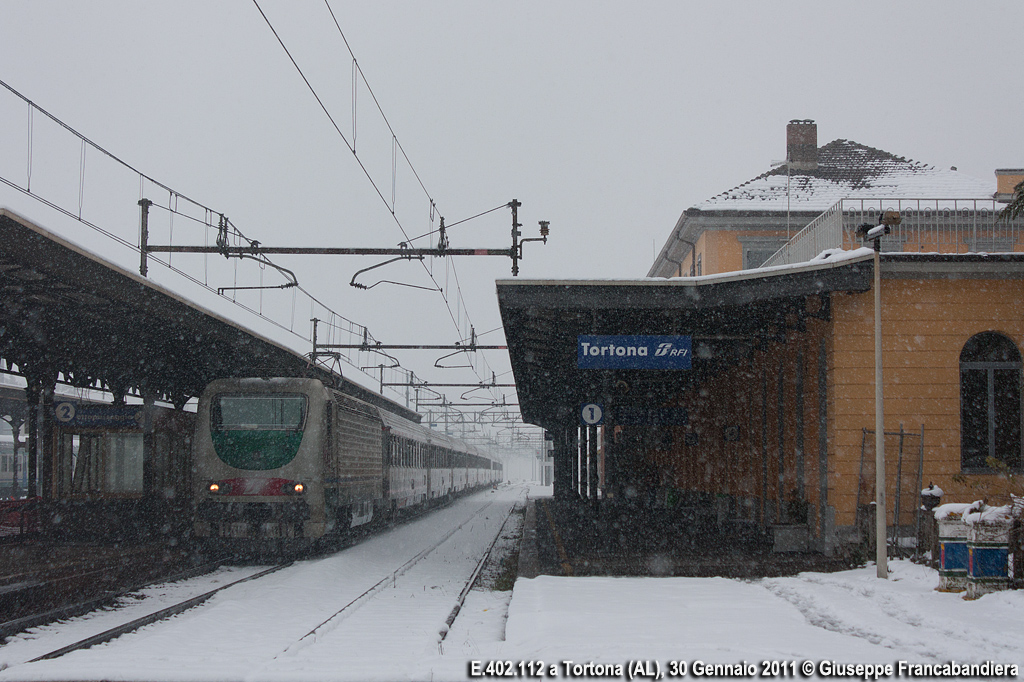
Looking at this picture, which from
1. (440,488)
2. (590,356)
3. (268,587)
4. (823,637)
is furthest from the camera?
(440,488)

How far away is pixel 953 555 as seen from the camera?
9047 mm

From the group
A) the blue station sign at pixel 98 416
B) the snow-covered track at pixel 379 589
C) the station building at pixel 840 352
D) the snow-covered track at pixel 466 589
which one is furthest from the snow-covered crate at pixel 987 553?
the blue station sign at pixel 98 416

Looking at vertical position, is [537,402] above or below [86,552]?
above

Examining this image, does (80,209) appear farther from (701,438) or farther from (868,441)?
(701,438)

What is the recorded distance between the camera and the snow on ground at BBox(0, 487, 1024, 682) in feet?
21.8

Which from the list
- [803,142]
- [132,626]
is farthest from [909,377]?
[803,142]

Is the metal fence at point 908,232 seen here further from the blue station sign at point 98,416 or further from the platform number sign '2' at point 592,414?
the blue station sign at point 98,416

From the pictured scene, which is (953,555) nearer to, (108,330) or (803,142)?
(108,330)

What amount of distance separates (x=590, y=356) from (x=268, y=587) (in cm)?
527

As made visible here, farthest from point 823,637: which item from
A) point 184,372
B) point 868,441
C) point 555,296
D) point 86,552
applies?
point 184,372

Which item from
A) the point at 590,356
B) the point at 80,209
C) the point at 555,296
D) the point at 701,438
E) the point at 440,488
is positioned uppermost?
the point at 80,209

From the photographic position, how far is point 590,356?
13398 mm

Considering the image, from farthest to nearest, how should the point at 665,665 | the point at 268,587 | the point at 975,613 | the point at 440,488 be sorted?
the point at 440,488, the point at 268,587, the point at 975,613, the point at 665,665

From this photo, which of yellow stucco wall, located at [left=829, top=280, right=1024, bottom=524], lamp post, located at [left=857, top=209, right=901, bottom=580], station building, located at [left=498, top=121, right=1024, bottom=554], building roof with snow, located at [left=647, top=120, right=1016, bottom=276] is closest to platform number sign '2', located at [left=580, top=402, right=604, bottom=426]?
station building, located at [left=498, top=121, right=1024, bottom=554]
